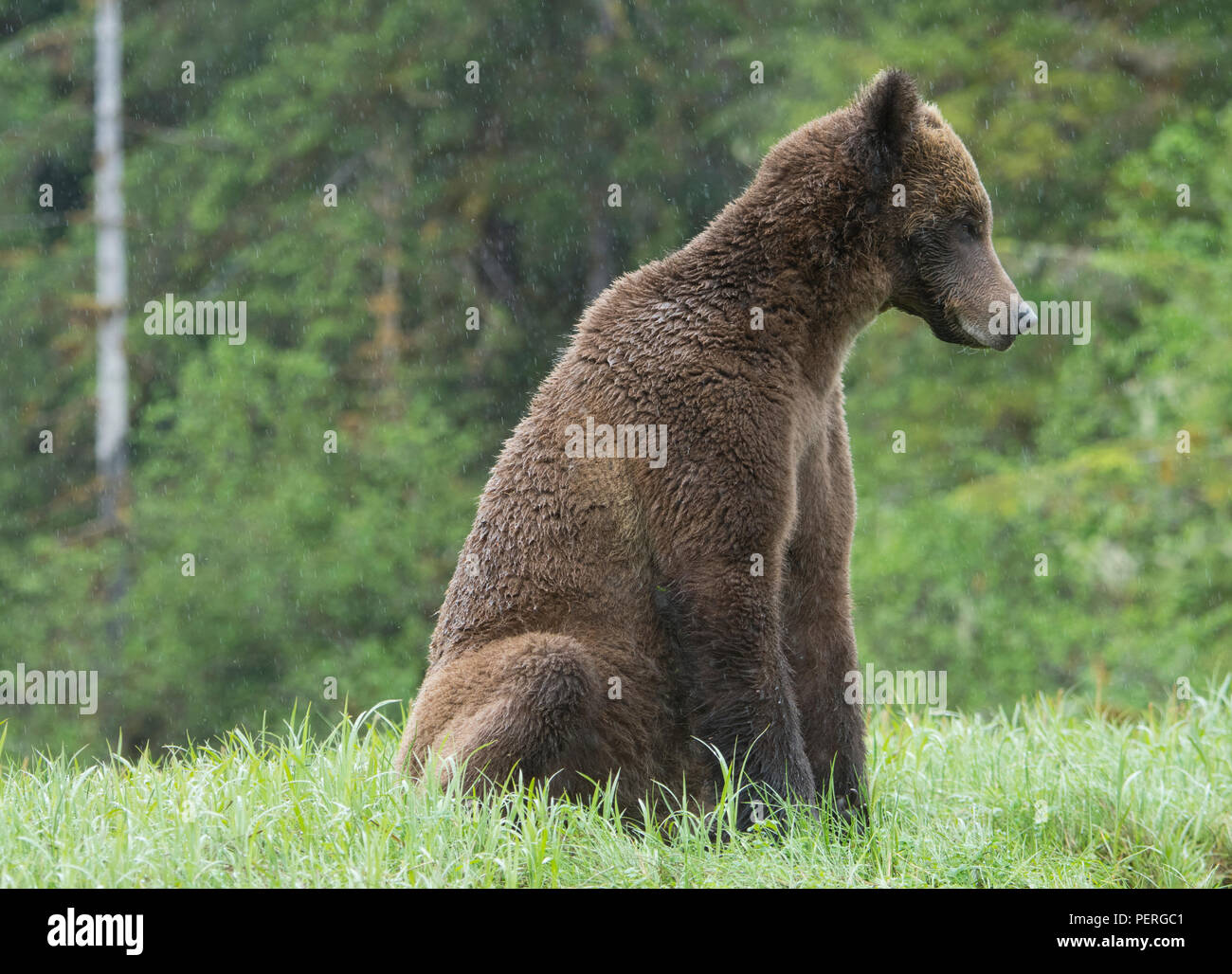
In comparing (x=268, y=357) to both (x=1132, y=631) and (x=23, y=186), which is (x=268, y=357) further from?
(x=1132, y=631)

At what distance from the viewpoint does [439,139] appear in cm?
1722

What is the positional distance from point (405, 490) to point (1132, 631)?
318 inches

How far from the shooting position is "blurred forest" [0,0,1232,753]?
1278 cm

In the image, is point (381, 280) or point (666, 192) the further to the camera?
point (381, 280)

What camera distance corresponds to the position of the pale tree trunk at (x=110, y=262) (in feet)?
54.9

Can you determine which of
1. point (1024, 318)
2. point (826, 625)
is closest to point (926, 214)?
point (1024, 318)

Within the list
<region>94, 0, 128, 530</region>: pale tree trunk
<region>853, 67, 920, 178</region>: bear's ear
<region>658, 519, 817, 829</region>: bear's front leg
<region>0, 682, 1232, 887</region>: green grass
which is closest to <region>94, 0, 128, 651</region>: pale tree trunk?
<region>94, 0, 128, 530</region>: pale tree trunk

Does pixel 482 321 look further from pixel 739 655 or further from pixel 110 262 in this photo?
pixel 739 655

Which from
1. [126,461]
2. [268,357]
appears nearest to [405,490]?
[268,357]

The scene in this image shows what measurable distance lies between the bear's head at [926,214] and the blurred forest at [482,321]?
22.5ft

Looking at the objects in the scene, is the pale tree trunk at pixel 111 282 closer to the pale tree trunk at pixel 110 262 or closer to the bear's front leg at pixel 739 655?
the pale tree trunk at pixel 110 262

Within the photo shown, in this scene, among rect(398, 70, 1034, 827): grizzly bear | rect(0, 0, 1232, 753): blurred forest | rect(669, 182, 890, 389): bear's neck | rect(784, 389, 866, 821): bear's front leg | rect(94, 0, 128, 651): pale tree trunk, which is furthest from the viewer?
rect(94, 0, 128, 651): pale tree trunk

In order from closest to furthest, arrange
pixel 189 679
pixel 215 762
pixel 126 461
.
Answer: pixel 215 762
pixel 189 679
pixel 126 461

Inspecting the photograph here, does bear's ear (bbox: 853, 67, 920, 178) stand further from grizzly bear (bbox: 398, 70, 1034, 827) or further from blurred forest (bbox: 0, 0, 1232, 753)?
blurred forest (bbox: 0, 0, 1232, 753)
